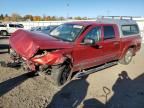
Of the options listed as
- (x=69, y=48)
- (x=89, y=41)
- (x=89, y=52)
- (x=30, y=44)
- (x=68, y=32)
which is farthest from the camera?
(x=68, y=32)

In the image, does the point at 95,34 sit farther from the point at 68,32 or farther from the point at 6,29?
the point at 6,29

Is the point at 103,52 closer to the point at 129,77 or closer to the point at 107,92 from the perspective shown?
the point at 129,77

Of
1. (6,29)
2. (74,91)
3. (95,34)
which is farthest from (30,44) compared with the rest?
(6,29)

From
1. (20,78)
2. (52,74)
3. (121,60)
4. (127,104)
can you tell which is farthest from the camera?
(121,60)

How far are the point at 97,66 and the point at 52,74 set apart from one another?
2694 millimetres

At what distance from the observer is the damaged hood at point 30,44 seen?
5.70 metres

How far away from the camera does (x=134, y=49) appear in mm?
10250

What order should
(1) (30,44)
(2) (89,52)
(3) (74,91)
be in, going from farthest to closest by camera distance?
(2) (89,52) < (3) (74,91) < (1) (30,44)

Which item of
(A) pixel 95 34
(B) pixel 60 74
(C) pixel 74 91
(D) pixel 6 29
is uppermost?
(A) pixel 95 34

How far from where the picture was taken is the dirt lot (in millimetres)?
5297

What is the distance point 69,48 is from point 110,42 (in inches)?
87.5

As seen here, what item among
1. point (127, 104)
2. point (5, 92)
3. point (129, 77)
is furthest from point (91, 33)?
point (5, 92)

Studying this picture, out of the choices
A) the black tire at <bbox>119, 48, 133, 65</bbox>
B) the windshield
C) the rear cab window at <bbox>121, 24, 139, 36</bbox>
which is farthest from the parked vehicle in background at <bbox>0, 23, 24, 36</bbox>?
the windshield

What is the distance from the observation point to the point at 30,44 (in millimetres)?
5770
